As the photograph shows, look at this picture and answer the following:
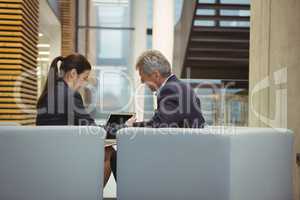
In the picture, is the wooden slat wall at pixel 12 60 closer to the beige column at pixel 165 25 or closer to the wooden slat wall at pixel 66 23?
the beige column at pixel 165 25

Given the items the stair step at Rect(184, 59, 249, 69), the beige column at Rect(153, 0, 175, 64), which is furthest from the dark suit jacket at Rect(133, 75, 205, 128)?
the stair step at Rect(184, 59, 249, 69)

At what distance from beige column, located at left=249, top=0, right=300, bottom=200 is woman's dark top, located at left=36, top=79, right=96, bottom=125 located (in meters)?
1.80

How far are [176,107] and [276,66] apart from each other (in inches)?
63.5

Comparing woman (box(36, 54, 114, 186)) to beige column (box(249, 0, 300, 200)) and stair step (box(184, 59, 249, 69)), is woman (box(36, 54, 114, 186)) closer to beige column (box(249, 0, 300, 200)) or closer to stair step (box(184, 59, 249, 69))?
beige column (box(249, 0, 300, 200))

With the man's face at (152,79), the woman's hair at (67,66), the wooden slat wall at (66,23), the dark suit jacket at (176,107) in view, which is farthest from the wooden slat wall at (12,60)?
the wooden slat wall at (66,23)

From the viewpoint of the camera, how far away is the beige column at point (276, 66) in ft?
10.1

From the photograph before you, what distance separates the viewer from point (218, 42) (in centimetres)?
728

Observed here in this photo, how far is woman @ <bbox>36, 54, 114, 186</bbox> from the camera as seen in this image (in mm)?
2436

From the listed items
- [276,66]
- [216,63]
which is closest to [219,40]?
[216,63]

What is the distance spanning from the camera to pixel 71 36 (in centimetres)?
927

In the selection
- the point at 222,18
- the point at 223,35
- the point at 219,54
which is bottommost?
the point at 219,54

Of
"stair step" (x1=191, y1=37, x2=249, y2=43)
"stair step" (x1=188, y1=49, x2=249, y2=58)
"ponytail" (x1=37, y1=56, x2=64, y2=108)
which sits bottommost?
"ponytail" (x1=37, y1=56, x2=64, y2=108)

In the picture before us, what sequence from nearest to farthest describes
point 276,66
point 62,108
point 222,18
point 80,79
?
1. point 62,108
2. point 80,79
3. point 276,66
4. point 222,18

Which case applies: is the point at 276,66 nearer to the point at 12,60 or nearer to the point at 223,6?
the point at 12,60
